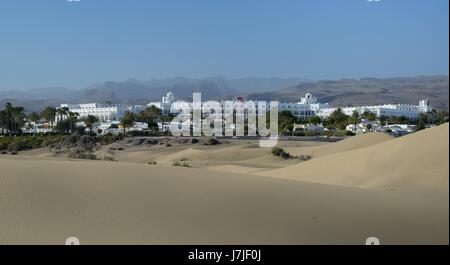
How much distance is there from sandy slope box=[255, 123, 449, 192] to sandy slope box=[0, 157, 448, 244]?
2167 millimetres

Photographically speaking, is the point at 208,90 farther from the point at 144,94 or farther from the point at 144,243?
the point at 144,243

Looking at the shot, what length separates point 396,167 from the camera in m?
19.6

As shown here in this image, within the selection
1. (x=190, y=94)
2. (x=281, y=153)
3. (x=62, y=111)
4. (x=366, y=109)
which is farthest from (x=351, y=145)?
(x=190, y=94)

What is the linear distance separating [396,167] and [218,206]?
9.48 m

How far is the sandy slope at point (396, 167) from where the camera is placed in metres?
16.9

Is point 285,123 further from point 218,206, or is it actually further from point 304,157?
point 218,206

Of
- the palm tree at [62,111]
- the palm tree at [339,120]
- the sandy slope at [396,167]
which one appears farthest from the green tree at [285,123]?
the sandy slope at [396,167]

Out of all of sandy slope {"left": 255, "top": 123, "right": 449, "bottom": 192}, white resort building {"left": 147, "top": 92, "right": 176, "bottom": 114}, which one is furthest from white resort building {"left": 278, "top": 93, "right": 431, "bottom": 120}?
sandy slope {"left": 255, "top": 123, "right": 449, "bottom": 192}

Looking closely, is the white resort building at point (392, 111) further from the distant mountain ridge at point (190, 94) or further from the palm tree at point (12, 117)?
Answer: the palm tree at point (12, 117)

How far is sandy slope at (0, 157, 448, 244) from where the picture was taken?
32.3 feet

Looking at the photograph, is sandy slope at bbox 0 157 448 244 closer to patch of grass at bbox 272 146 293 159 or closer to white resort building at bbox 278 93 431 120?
patch of grass at bbox 272 146 293 159
